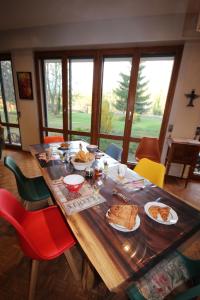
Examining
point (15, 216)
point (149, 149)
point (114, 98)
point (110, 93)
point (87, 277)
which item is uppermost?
point (110, 93)

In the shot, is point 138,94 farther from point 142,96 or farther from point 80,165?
point 80,165

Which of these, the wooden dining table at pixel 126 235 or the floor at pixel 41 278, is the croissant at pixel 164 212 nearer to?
the wooden dining table at pixel 126 235

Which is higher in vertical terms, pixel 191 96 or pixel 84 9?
pixel 84 9

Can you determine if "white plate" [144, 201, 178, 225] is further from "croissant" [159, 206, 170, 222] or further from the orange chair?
the orange chair

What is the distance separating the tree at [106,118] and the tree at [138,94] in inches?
9.4

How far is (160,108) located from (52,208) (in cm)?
271

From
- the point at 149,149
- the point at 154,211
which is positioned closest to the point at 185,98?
the point at 149,149

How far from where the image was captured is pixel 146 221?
0.90 meters

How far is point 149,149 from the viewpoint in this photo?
2764mm

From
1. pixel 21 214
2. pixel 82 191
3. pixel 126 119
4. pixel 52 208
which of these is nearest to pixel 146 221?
pixel 82 191

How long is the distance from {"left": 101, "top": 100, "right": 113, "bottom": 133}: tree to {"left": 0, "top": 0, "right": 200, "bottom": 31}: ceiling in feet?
4.88

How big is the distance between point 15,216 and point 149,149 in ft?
7.65

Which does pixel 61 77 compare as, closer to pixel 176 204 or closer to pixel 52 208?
pixel 52 208

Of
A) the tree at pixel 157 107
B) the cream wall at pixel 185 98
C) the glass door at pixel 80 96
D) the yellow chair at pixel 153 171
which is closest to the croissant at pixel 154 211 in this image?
the yellow chair at pixel 153 171
